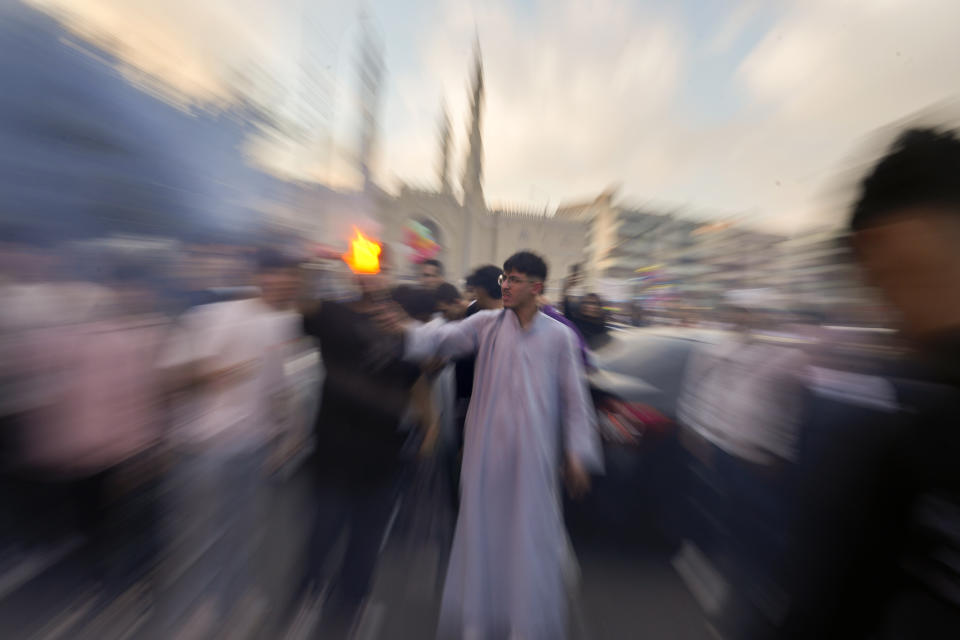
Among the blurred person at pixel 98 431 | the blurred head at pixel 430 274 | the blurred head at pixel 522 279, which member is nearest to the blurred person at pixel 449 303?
the blurred head at pixel 430 274

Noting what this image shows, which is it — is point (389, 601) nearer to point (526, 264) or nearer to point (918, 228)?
point (526, 264)

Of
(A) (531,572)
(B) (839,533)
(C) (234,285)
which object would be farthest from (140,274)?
(B) (839,533)

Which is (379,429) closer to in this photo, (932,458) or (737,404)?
(932,458)

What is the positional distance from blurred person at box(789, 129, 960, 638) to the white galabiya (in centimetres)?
91

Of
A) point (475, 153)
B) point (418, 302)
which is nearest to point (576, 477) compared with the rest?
point (418, 302)

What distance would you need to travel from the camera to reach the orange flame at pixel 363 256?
1917 millimetres

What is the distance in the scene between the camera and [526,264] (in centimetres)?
180

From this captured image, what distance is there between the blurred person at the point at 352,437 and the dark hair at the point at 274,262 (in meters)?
0.26

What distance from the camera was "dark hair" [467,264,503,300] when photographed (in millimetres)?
2607

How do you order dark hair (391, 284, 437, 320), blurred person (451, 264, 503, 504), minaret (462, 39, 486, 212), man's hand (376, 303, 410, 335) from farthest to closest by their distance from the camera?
minaret (462, 39, 486, 212) → dark hair (391, 284, 437, 320) → blurred person (451, 264, 503, 504) → man's hand (376, 303, 410, 335)

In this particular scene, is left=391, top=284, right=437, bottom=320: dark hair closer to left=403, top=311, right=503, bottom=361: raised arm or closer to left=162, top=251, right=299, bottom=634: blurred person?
left=162, top=251, right=299, bottom=634: blurred person

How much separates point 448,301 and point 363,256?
1.58 m

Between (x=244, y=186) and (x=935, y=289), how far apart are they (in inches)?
139

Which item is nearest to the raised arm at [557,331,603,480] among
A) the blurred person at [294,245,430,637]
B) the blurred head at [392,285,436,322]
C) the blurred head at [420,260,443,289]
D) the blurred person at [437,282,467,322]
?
the blurred person at [294,245,430,637]
